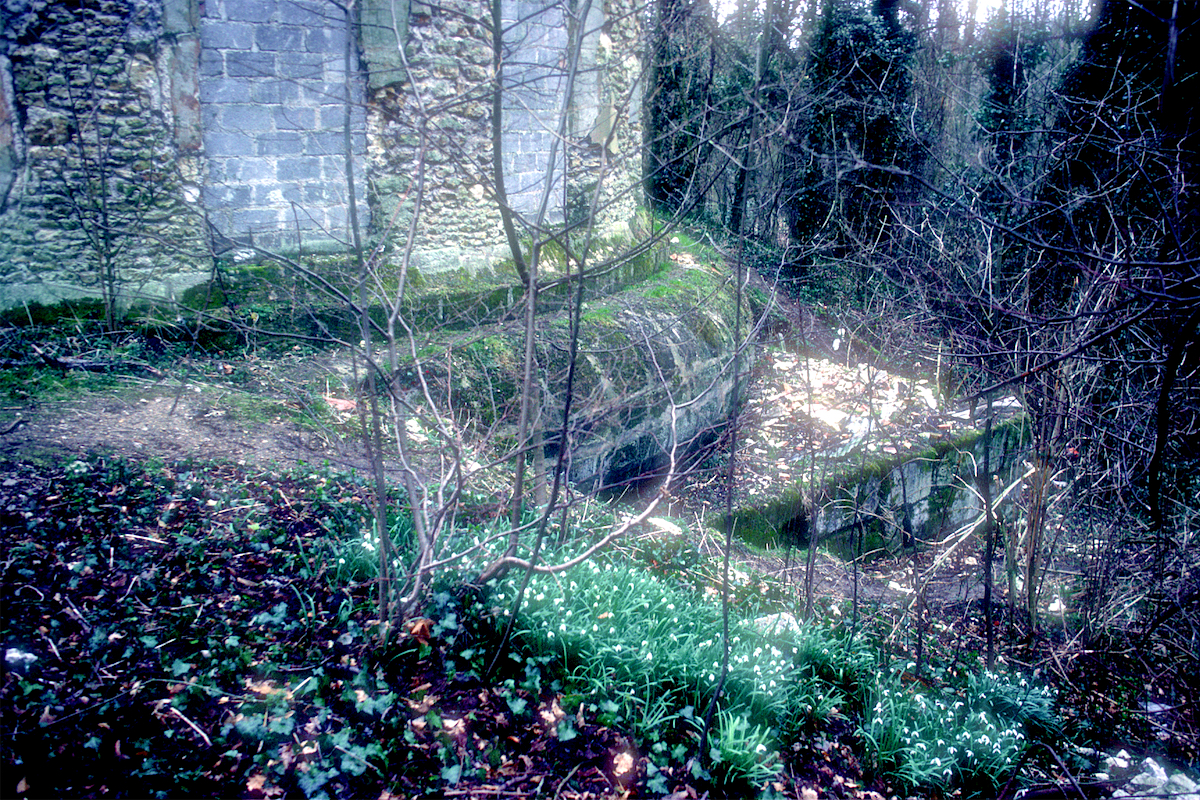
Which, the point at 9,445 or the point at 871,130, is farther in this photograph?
the point at 871,130

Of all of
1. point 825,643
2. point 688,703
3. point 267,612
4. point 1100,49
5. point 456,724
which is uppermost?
point 1100,49

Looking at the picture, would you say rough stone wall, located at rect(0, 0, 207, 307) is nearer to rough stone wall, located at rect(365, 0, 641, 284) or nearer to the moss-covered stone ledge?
rough stone wall, located at rect(365, 0, 641, 284)

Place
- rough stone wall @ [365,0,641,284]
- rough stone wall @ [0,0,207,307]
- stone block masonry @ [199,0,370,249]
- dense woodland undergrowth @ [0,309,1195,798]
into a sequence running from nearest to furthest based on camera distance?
dense woodland undergrowth @ [0,309,1195,798] < rough stone wall @ [0,0,207,307] < stone block masonry @ [199,0,370,249] < rough stone wall @ [365,0,641,284]

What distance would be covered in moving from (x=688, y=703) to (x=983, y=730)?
1.93 meters

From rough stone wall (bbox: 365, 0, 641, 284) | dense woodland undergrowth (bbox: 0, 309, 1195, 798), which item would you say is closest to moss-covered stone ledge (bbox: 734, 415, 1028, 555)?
dense woodland undergrowth (bbox: 0, 309, 1195, 798)

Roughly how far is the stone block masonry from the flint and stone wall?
12 mm

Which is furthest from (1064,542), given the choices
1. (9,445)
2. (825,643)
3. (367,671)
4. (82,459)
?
(9,445)

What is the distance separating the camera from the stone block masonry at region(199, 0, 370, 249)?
5.19 metres

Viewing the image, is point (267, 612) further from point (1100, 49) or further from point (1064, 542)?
point (1100, 49)

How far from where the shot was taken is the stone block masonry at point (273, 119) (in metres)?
5.19

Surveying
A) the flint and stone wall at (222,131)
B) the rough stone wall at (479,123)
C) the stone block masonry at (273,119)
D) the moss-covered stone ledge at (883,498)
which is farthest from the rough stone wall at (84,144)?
the moss-covered stone ledge at (883,498)

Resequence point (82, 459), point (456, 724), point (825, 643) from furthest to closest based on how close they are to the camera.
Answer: point (825, 643) → point (82, 459) → point (456, 724)

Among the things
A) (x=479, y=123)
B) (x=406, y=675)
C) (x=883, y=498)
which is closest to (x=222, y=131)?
(x=479, y=123)

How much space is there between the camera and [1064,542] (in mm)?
5566
